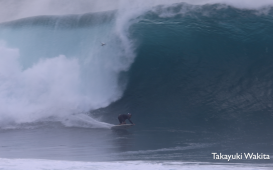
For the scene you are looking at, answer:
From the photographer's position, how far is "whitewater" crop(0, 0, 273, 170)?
334 inches

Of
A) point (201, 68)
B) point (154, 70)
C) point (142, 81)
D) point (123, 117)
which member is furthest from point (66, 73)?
point (201, 68)

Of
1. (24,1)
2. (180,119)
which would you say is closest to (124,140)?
(180,119)

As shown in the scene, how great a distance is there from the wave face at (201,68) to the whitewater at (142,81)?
0.13ft

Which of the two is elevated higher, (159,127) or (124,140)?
(159,127)

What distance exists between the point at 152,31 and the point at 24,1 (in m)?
9.99

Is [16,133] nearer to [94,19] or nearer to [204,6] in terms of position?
[94,19]

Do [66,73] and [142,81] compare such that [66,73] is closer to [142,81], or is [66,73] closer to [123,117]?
[142,81]

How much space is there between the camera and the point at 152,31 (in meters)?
14.4

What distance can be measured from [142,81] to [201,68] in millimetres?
2444

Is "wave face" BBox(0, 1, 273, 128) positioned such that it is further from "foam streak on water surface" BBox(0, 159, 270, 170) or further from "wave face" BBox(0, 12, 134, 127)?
"foam streak on water surface" BBox(0, 159, 270, 170)

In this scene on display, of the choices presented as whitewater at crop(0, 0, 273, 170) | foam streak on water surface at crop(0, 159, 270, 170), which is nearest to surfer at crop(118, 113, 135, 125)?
whitewater at crop(0, 0, 273, 170)

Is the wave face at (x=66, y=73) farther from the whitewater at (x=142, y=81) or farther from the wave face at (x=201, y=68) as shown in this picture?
the wave face at (x=201, y=68)

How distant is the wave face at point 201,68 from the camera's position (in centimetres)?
1099

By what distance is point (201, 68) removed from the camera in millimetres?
12805
